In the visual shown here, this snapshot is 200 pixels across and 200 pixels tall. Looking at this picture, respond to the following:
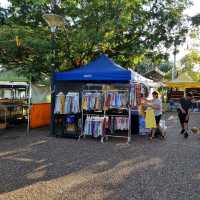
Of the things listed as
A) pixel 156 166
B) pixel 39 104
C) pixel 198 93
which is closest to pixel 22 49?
pixel 39 104

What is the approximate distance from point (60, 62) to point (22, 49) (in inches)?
67.3

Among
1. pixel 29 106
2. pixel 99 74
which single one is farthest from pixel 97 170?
pixel 29 106

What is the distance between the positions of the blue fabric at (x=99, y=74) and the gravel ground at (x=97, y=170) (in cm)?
209

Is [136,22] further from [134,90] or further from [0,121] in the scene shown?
[0,121]

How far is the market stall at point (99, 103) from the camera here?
1069cm

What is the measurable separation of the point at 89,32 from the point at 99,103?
3.13 meters

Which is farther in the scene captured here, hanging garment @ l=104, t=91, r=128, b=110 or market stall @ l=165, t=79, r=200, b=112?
market stall @ l=165, t=79, r=200, b=112

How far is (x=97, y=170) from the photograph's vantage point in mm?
6922

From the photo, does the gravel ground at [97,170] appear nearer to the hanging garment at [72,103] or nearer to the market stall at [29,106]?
the hanging garment at [72,103]

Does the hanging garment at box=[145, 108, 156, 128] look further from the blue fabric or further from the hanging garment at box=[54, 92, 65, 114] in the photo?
the hanging garment at box=[54, 92, 65, 114]

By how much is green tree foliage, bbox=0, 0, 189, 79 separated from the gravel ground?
13.6 feet

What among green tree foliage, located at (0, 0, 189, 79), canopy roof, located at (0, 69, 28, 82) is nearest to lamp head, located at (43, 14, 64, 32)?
green tree foliage, located at (0, 0, 189, 79)

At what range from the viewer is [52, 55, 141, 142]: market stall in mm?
10688

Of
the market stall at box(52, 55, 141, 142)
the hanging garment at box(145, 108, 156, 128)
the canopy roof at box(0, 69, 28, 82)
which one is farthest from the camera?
the canopy roof at box(0, 69, 28, 82)
